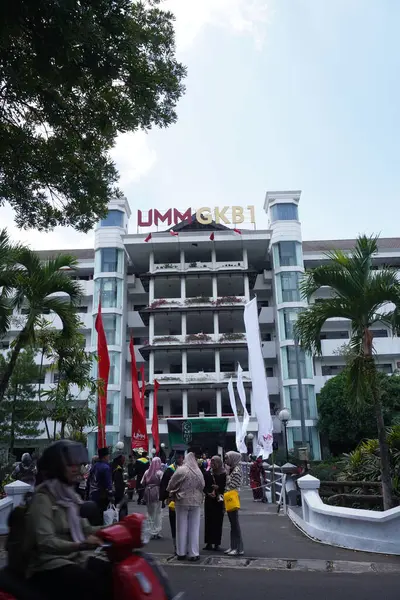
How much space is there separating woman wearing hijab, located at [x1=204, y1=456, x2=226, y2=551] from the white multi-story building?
2842 centimetres

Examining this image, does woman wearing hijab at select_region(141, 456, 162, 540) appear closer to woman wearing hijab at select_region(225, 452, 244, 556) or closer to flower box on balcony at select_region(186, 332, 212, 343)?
woman wearing hijab at select_region(225, 452, 244, 556)

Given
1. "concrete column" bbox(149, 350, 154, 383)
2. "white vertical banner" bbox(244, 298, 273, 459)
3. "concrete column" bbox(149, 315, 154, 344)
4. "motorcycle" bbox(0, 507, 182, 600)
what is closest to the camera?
"motorcycle" bbox(0, 507, 182, 600)

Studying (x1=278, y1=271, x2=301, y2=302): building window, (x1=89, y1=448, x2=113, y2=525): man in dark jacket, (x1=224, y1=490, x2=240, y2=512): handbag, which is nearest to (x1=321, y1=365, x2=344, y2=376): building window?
(x1=278, y1=271, x2=301, y2=302): building window

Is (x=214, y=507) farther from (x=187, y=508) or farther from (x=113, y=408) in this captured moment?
(x=113, y=408)

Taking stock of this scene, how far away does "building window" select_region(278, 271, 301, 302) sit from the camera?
39.4 metres

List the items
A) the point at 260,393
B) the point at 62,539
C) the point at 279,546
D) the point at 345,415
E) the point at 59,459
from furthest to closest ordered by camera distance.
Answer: the point at 345,415 < the point at 260,393 < the point at 279,546 < the point at 59,459 < the point at 62,539

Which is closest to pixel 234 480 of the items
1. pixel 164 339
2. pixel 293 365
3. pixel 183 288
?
pixel 293 365

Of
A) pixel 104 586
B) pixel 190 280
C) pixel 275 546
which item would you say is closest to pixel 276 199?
pixel 190 280

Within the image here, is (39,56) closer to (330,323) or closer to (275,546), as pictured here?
(275,546)

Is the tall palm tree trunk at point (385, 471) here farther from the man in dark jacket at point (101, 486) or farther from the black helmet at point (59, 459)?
the black helmet at point (59, 459)

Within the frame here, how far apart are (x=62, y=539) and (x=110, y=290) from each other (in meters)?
37.6

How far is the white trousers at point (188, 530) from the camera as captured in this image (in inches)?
298

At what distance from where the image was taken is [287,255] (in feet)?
133

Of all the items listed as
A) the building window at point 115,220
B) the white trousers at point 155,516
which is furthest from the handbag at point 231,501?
the building window at point 115,220
